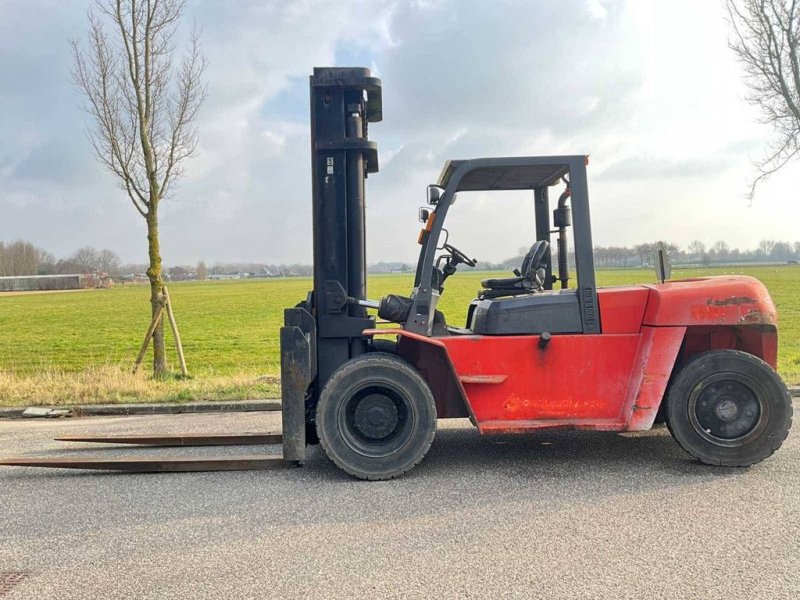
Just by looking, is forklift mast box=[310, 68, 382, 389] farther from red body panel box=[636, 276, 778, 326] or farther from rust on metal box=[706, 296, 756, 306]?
rust on metal box=[706, 296, 756, 306]

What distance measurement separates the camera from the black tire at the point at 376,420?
5.42 m

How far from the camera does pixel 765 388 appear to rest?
18.0 ft

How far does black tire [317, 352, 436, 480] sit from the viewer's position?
542 centimetres

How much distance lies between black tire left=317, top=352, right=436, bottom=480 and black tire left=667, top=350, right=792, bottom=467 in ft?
7.01

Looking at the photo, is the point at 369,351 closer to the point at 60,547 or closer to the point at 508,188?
the point at 508,188

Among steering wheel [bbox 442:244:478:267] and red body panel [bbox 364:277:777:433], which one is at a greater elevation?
steering wheel [bbox 442:244:478:267]

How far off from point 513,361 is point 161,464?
10.6ft

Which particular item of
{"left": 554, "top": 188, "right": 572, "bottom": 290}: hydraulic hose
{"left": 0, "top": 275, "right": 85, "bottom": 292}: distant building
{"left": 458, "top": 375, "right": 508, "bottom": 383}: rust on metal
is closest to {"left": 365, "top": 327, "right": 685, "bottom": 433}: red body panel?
{"left": 458, "top": 375, "right": 508, "bottom": 383}: rust on metal

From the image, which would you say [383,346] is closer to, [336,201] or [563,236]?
[336,201]

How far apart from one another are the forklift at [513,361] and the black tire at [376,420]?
0.04 feet

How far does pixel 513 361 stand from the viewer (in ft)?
18.1

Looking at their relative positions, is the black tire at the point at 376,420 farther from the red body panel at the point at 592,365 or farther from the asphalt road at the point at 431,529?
the red body panel at the point at 592,365

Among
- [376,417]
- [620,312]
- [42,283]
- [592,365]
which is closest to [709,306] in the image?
[620,312]

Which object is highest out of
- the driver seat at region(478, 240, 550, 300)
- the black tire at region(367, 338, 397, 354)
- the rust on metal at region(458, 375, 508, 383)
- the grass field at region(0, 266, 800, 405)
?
the driver seat at region(478, 240, 550, 300)
